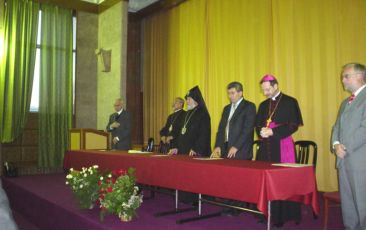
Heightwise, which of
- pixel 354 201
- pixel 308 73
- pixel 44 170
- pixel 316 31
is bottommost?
pixel 44 170

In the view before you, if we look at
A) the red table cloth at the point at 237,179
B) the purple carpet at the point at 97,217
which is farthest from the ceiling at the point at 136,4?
the red table cloth at the point at 237,179

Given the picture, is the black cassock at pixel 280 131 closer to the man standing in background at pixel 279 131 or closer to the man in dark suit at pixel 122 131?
the man standing in background at pixel 279 131

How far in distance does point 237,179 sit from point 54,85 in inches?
302

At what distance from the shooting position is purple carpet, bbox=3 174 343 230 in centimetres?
358

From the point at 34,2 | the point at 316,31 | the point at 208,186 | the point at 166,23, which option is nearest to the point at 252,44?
the point at 316,31

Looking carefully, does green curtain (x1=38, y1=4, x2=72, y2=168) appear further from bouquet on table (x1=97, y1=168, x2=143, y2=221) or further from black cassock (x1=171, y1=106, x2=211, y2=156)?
bouquet on table (x1=97, y1=168, x2=143, y2=221)

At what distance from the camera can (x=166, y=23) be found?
381 inches

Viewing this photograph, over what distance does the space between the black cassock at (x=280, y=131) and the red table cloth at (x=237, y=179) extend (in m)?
0.35

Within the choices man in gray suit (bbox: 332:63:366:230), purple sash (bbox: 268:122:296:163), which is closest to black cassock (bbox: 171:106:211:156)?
purple sash (bbox: 268:122:296:163)

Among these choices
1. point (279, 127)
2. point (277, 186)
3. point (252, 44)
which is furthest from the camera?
point (252, 44)

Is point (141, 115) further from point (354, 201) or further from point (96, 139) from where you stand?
point (354, 201)

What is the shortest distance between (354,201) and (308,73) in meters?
3.62

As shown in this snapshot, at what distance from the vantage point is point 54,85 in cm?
952

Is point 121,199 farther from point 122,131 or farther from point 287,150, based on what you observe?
point 122,131
